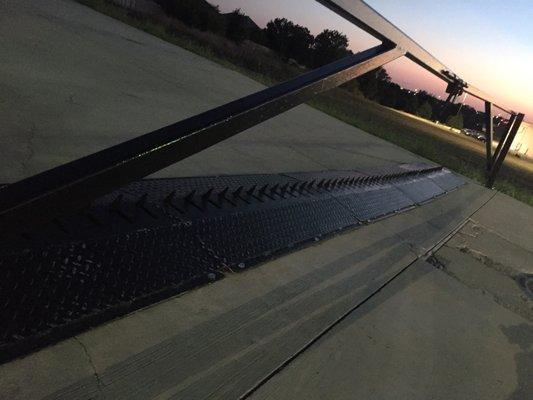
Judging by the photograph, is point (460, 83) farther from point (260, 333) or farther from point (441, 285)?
point (260, 333)

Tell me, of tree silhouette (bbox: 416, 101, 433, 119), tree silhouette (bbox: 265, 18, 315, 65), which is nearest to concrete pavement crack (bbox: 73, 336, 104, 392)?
tree silhouette (bbox: 265, 18, 315, 65)

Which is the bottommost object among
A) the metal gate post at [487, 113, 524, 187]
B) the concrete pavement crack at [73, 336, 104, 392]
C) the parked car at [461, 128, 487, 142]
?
the concrete pavement crack at [73, 336, 104, 392]

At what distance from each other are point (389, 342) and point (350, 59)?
1073 millimetres

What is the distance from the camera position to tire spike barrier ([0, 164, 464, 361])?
3.74 feet

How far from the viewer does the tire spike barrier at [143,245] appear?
114 cm

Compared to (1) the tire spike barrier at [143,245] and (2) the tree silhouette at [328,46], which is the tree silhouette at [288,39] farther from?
(1) the tire spike barrier at [143,245]

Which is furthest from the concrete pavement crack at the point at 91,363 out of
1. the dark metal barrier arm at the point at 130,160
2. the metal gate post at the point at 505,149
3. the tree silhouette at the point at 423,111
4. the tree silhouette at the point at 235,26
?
the tree silhouette at the point at 423,111

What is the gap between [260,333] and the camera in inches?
54.0

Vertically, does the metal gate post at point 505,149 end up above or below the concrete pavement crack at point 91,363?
above

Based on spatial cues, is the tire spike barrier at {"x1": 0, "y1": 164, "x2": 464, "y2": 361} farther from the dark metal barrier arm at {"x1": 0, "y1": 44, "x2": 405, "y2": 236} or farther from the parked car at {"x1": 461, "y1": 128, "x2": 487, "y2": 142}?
the parked car at {"x1": 461, "y1": 128, "x2": 487, "y2": 142}

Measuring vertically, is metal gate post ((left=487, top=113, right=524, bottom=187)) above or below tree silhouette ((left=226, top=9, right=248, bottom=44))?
below

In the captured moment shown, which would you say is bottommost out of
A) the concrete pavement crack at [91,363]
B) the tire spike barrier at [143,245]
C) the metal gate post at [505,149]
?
the concrete pavement crack at [91,363]

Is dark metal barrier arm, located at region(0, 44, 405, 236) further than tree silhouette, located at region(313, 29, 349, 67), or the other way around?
tree silhouette, located at region(313, 29, 349, 67)

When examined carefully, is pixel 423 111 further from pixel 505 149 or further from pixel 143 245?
pixel 143 245
